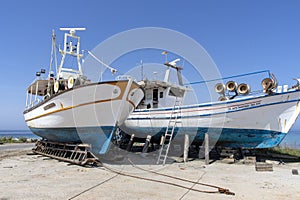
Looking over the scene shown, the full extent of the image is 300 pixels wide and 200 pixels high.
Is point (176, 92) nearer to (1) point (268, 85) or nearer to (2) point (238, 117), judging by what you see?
(2) point (238, 117)

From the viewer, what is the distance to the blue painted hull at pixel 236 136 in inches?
384

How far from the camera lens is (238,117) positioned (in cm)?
965

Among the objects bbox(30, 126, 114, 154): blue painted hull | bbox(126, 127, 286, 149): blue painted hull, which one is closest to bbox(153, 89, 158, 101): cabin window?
bbox(126, 127, 286, 149): blue painted hull

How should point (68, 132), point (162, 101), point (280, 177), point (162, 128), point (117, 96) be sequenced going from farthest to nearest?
1. point (162, 101)
2. point (162, 128)
3. point (68, 132)
4. point (117, 96)
5. point (280, 177)

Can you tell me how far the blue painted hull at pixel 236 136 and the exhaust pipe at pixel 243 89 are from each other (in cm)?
154

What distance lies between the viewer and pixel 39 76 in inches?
477

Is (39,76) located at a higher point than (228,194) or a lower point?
higher

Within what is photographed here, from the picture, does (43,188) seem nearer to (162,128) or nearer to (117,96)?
(117,96)

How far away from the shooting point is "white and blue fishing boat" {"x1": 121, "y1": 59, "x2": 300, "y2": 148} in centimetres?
925

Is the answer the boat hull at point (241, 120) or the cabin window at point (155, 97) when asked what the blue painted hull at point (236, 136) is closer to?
the boat hull at point (241, 120)

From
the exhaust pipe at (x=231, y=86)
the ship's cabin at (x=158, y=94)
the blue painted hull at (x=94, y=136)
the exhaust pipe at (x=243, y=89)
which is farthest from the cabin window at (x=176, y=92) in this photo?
the blue painted hull at (x=94, y=136)

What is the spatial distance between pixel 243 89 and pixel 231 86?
0.51m

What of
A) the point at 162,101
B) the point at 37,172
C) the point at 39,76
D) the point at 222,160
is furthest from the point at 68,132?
the point at 222,160

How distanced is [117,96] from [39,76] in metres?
5.32
